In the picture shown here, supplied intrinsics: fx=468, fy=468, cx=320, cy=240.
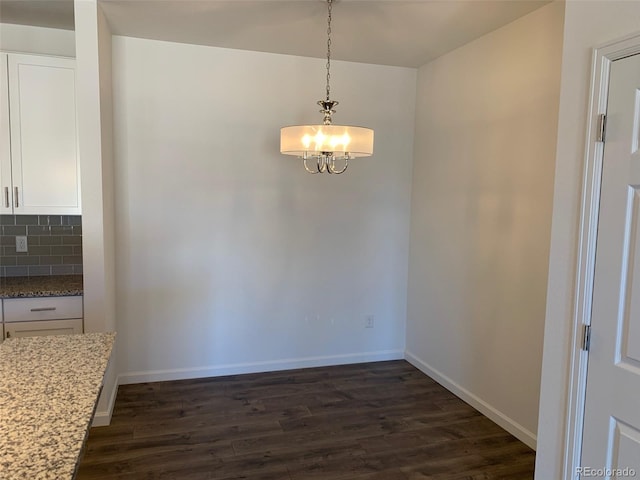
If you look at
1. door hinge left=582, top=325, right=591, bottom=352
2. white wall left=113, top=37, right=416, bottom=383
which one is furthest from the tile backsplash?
door hinge left=582, top=325, right=591, bottom=352

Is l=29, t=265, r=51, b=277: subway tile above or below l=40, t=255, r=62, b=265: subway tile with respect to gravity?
below

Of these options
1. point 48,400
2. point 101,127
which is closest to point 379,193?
point 101,127

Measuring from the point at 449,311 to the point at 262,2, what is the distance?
2.66 metres

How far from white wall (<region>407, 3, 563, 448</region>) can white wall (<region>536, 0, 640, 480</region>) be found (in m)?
0.97

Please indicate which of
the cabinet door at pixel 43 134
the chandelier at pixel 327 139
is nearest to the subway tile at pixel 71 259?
the cabinet door at pixel 43 134

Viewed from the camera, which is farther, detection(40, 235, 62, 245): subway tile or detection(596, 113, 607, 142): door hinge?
detection(40, 235, 62, 245): subway tile

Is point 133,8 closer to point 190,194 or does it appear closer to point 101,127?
point 101,127

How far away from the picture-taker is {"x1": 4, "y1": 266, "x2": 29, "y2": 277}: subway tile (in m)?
3.64

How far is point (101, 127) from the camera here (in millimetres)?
3035

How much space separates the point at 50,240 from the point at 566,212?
11.9 feet

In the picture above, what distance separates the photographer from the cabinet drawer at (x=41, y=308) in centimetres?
309

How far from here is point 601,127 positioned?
1.73 metres
